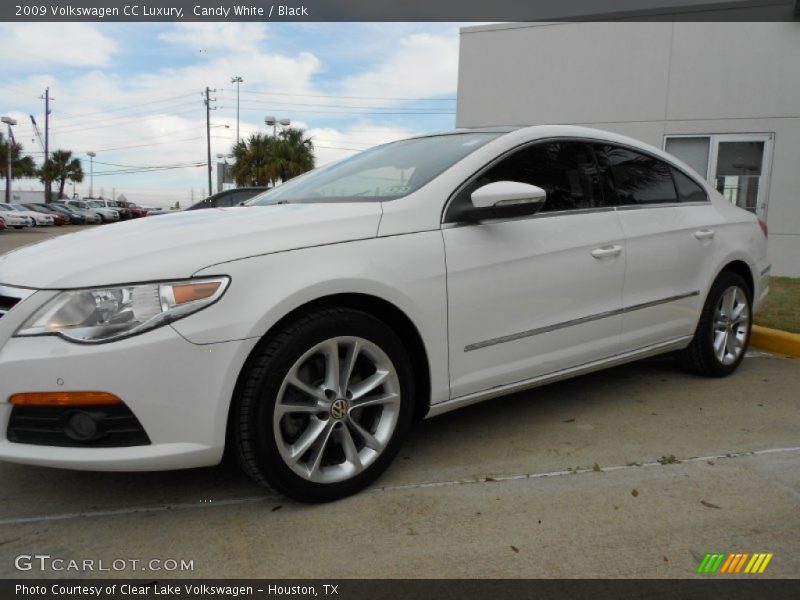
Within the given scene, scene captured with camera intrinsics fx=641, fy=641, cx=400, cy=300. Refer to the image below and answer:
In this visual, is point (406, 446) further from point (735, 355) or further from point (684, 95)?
point (684, 95)

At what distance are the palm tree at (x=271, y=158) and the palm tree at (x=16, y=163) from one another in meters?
17.9

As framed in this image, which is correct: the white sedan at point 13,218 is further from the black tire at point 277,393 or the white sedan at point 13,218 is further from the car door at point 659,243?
the black tire at point 277,393

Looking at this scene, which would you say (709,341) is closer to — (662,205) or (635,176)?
(662,205)

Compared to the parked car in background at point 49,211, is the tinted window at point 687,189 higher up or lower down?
higher up

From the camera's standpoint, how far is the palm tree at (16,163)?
46.1 meters

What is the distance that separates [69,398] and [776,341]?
15.9 ft

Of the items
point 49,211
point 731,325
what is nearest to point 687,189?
point 731,325

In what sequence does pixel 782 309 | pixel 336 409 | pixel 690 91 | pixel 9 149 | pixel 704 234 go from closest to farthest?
pixel 336 409
pixel 704 234
pixel 782 309
pixel 690 91
pixel 9 149

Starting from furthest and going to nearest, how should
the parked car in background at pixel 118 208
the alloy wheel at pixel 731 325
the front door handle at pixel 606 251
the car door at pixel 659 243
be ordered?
the parked car in background at pixel 118 208 < the alloy wheel at pixel 731 325 < the car door at pixel 659 243 < the front door handle at pixel 606 251

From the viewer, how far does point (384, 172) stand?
3146mm

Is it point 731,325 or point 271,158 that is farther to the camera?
point 271,158

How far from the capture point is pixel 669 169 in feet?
12.7

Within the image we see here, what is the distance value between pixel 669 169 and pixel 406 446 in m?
2.33

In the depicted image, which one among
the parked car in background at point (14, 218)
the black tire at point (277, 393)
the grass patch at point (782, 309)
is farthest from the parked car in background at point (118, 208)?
the black tire at point (277, 393)
